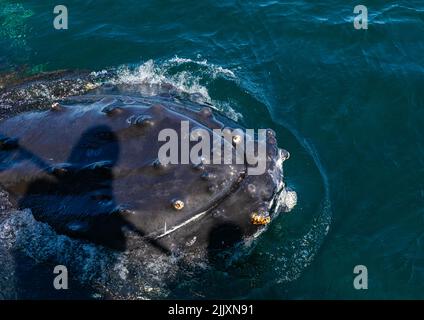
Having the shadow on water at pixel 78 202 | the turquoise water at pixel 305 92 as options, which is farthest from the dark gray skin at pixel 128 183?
the turquoise water at pixel 305 92

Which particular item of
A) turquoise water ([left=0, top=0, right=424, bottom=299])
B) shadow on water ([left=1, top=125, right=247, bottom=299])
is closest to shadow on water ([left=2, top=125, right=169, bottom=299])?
shadow on water ([left=1, top=125, right=247, bottom=299])

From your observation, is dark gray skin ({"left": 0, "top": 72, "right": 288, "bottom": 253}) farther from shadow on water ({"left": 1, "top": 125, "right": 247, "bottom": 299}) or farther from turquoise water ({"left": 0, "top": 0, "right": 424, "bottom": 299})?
turquoise water ({"left": 0, "top": 0, "right": 424, "bottom": 299})

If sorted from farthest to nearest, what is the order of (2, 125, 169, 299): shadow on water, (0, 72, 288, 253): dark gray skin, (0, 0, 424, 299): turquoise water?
1. (0, 0, 424, 299): turquoise water
2. (2, 125, 169, 299): shadow on water
3. (0, 72, 288, 253): dark gray skin

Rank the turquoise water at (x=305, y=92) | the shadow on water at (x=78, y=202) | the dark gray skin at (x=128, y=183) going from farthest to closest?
1. the turquoise water at (x=305, y=92)
2. the shadow on water at (x=78, y=202)
3. the dark gray skin at (x=128, y=183)

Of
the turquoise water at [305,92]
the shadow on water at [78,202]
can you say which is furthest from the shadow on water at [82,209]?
the turquoise water at [305,92]

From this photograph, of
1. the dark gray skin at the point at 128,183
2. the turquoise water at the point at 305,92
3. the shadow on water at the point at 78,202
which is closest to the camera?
the dark gray skin at the point at 128,183

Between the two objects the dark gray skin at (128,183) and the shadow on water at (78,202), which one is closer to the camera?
the dark gray skin at (128,183)

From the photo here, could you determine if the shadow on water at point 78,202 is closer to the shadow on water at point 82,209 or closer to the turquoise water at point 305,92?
the shadow on water at point 82,209
